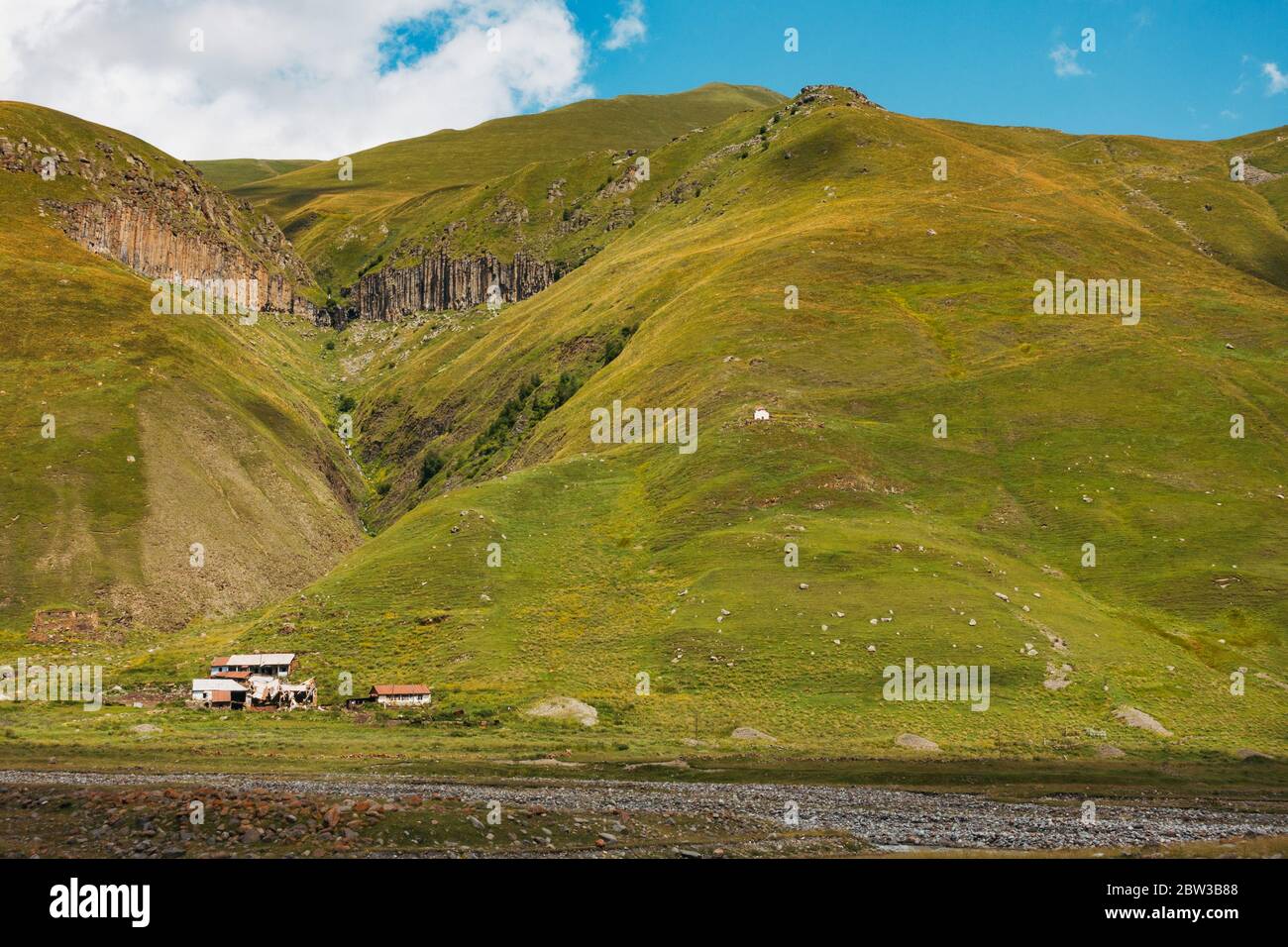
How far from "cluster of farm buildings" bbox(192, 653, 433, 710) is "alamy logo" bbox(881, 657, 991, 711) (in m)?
31.4

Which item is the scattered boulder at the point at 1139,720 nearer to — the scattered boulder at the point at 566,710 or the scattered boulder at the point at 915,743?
the scattered boulder at the point at 915,743

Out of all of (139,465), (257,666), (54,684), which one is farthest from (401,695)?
(139,465)

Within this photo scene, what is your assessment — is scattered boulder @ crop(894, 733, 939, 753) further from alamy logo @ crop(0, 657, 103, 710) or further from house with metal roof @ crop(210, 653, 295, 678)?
alamy logo @ crop(0, 657, 103, 710)

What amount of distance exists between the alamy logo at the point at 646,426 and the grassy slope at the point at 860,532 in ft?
5.51

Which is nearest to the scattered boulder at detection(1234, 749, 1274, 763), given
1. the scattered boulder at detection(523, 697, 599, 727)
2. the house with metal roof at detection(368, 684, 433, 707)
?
the scattered boulder at detection(523, 697, 599, 727)

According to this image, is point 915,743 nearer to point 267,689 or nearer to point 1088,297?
point 267,689

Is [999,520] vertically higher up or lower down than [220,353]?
lower down

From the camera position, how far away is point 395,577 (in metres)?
94.8

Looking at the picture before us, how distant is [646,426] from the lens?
124m
